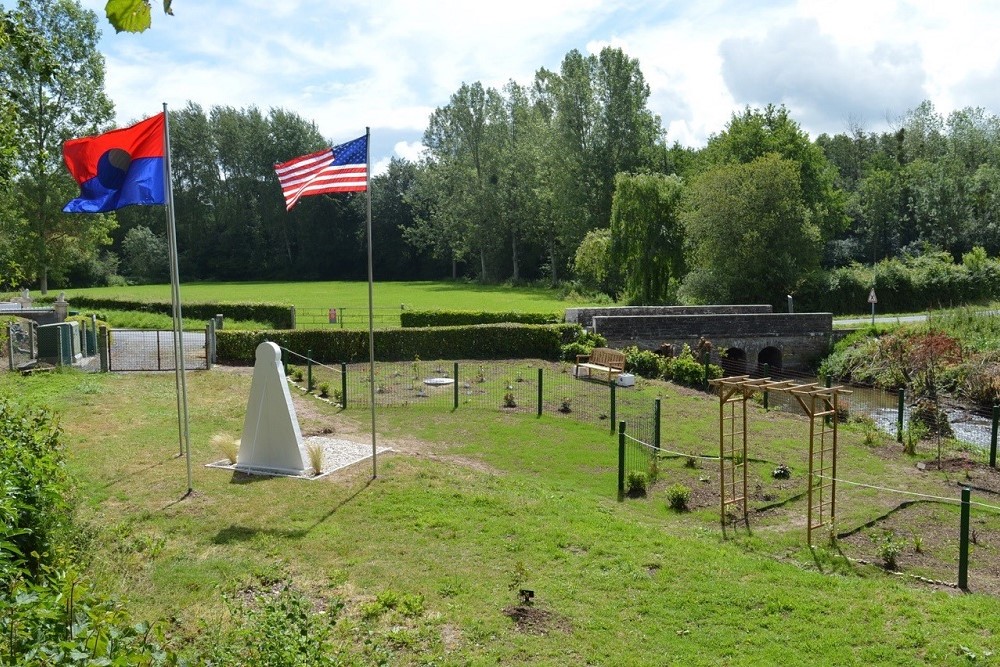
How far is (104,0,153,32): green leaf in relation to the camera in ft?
8.20

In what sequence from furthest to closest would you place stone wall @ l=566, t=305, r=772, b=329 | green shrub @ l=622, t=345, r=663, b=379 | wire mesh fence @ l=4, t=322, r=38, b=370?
1. stone wall @ l=566, t=305, r=772, b=329
2. green shrub @ l=622, t=345, r=663, b=379
3. wire mesh fence @ l=4, t=322, r=38, b=370

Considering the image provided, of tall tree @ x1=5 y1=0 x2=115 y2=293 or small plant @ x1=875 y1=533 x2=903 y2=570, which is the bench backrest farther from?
tall tree @ x1=5 y1=0 x2=115 y2=293

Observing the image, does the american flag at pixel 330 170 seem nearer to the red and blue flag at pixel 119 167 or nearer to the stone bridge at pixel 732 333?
the red and blue flag at pixel 119 167

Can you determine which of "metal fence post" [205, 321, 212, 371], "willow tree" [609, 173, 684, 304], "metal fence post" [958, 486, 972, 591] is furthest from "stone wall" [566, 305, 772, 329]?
"metal fence post" [958, 486, 972, 591]

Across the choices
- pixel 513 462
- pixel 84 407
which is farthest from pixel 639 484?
pixel 84 407

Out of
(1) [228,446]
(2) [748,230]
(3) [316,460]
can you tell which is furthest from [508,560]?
(2) [748,230]

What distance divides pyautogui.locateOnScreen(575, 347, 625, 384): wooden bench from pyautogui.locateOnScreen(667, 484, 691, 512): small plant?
423 inches

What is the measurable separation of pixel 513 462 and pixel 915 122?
7769cm

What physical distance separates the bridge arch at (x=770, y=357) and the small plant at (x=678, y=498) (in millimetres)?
19202

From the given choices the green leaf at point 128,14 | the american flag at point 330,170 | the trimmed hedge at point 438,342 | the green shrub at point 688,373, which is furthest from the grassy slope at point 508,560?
the trimmed hedge at point 438,342

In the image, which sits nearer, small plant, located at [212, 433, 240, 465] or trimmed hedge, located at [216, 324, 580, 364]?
small plant, located at [212, 433, 240, 465]

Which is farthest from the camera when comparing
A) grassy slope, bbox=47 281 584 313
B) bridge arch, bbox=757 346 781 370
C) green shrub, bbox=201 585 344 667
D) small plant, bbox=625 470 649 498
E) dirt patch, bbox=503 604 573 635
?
grassy slope, bbox=47 281 584 313

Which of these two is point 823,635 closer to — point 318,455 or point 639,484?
point 639,484

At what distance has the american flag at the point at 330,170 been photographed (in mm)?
12016
